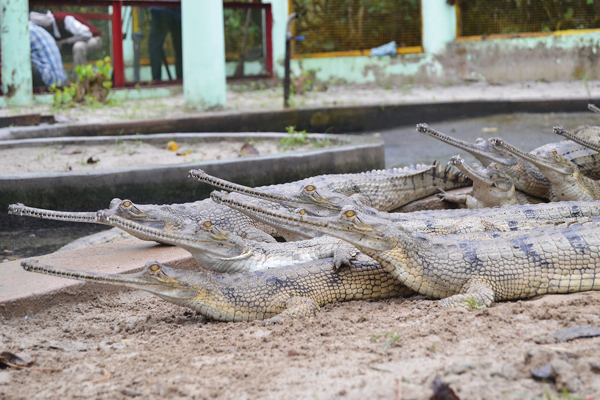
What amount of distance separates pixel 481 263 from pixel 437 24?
9706 mm

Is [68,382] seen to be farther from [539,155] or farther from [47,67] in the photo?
[47,67]

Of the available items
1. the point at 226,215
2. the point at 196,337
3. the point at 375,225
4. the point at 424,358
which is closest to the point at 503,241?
the point at 375,225

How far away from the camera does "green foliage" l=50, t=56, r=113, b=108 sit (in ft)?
30.2

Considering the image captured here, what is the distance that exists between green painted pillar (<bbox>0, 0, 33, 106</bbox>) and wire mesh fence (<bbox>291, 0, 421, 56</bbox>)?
5396 millimetres

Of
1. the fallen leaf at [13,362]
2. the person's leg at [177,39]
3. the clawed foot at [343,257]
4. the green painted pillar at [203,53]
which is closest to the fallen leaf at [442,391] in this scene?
the clawed foot at [343,257]

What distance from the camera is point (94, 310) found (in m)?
3.31

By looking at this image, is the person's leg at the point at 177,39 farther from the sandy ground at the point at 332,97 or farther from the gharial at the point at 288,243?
the gharial at the point at 288,243

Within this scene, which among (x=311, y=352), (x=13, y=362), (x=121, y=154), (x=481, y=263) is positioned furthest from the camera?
(x=121, y=154)

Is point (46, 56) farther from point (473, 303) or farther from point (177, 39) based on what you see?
point (473, 303)

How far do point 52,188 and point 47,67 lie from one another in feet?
19.7

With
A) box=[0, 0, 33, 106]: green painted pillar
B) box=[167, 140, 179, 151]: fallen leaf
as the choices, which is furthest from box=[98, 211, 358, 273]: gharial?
box=[0, 0, 33, 106]: green painted pillar

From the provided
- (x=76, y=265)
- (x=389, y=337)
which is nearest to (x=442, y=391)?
(x=389, y=337)

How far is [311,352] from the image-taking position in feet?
7.95

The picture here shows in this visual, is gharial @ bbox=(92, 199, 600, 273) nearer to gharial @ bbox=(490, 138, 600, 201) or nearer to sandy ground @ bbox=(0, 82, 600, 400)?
sandy ground @ bbox=(0, 82, 600, 400)
